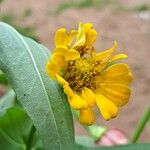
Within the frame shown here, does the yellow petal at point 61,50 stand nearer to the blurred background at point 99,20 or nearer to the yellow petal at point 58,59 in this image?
the yellow petal at point 58,59

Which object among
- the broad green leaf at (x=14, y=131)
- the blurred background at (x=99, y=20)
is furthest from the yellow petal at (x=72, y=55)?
the blurred background at (x=99, y=20)

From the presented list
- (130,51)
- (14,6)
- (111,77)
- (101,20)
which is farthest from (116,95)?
(14,6)

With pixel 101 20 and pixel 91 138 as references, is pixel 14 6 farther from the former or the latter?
pixel 91 138

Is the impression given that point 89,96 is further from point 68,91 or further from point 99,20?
point 99,20

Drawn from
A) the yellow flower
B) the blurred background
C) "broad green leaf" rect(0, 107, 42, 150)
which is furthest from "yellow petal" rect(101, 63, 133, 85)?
the blurred background

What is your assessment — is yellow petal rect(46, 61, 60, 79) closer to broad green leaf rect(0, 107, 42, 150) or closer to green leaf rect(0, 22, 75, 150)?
green leaf rect(0, 22, 75, 150)

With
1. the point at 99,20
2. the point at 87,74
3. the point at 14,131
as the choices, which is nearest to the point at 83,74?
the point at 87,74
